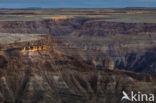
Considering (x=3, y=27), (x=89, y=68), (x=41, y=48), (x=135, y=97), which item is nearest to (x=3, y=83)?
(x=41, y=48)

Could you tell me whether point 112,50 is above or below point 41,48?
below

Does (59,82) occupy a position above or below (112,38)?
above

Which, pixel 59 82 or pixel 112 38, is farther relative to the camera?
pixel 112 38

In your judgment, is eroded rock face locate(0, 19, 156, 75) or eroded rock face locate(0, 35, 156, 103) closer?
eroded rock face locate(0, 35, 156, 103)

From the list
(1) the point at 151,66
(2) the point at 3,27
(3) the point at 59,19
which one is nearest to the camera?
(1) the point at 151,66

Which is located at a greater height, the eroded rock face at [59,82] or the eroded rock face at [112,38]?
the eroded rock face at [59,82]

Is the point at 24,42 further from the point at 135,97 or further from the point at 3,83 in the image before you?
the point at 135,97

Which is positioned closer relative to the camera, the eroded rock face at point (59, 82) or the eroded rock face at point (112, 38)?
the eroded rock face at point (59, 82)

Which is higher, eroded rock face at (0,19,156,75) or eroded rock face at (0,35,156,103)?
eroded rock face at (0,35,156,103)
